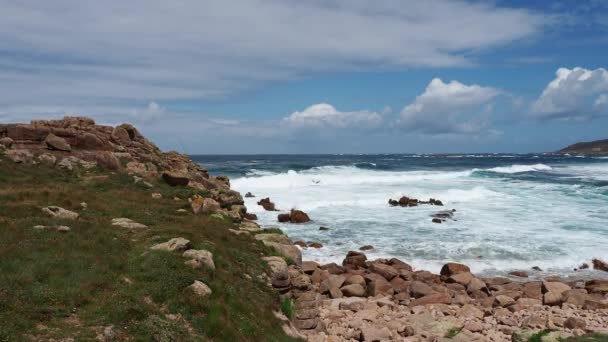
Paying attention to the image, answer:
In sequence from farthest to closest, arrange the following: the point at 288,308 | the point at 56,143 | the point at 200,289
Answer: the point at 56,143 < the point at 288,308 < the point at 200,289

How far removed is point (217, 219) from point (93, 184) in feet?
32.6

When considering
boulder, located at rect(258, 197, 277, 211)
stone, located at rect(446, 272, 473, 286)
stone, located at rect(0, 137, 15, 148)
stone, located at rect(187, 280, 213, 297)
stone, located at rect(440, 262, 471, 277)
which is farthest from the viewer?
boulder, located at rect(258, 197, 277, 211)

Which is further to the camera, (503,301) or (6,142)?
(6,142)

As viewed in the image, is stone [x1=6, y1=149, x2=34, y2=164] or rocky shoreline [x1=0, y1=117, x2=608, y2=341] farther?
stone [x1=6, y1=149, x2=34, y2=164]

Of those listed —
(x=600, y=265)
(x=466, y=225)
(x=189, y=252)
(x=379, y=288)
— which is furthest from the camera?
(x=466, y=225)

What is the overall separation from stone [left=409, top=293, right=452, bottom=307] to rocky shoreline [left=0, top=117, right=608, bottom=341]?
0.04 meters

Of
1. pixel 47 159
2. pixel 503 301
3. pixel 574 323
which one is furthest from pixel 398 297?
pixel 47 159

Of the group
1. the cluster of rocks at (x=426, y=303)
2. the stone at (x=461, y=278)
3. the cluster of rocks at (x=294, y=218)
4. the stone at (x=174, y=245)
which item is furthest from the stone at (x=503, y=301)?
the cluster of rocks at (x=294, y=218)

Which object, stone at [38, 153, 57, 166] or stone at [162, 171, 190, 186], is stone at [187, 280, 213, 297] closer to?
stone at [162, 171, 190, 186]

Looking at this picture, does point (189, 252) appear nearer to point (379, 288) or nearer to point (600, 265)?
point (379, 288)

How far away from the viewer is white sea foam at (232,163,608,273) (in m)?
28.5

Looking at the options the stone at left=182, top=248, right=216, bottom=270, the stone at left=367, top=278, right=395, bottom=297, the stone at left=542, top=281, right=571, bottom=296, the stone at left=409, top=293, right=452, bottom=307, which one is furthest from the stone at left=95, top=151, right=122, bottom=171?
the stone at left=542, top=281, right=571, bottom=296

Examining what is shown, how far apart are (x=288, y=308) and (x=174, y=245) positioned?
439 centimetres

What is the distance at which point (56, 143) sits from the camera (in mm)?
34719
